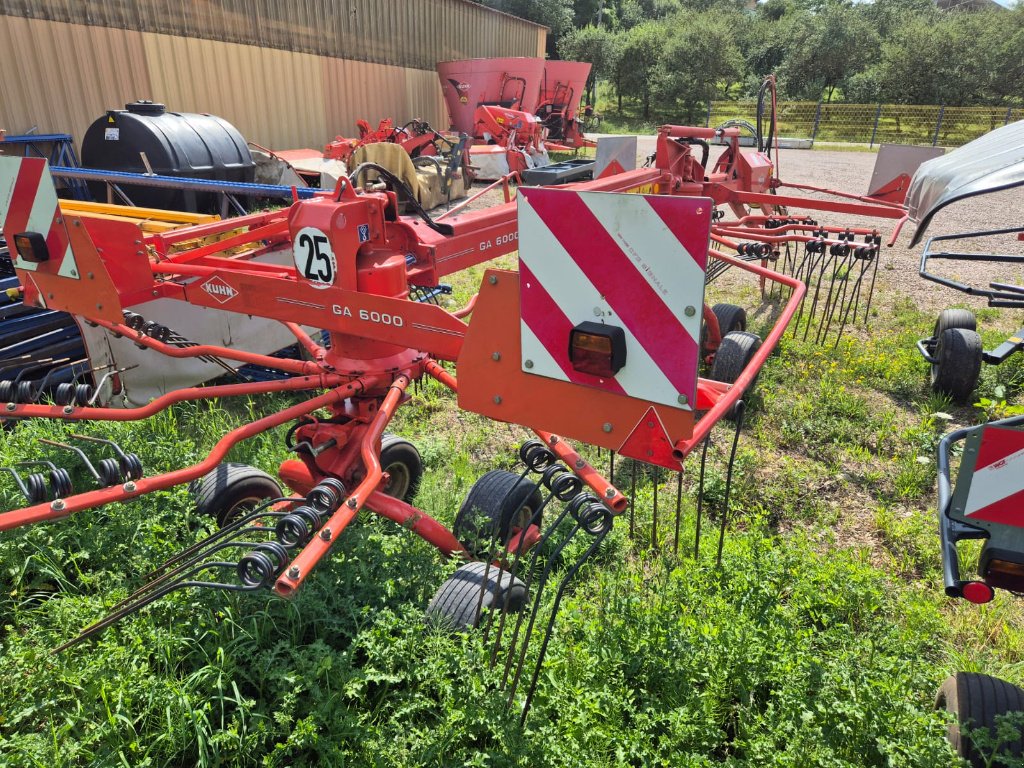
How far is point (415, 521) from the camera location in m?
2.74

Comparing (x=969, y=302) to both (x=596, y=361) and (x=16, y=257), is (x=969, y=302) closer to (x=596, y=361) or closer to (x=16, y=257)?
(x=596, y=361)

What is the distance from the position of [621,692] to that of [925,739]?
0.91 meters

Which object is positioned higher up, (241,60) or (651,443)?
(241,60)

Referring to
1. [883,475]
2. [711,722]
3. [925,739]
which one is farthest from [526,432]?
[925,739]

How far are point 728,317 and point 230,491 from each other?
4.25 metres

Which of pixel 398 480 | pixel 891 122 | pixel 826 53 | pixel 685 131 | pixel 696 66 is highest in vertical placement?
pixel 826 53

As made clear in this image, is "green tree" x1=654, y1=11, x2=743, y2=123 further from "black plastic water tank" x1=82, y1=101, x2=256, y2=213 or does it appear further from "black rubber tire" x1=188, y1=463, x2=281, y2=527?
"black rubber tire" x1=188, y1=463, x2=281, y2=527

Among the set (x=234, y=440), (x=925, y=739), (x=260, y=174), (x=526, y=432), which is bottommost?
(x=526, y=432)

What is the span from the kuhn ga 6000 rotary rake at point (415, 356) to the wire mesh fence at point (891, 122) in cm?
2679

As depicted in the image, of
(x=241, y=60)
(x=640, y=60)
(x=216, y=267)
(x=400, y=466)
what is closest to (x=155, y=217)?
(x=216, y=267)

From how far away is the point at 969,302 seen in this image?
734cm

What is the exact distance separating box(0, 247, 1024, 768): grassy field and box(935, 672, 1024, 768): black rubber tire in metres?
0.07

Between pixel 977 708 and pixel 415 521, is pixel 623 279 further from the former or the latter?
pixel 977 708

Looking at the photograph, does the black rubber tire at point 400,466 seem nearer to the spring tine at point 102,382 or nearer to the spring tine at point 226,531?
the spring tine at point 226,531
